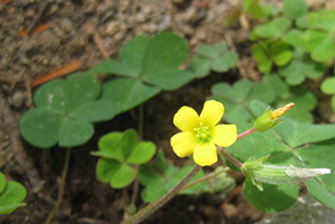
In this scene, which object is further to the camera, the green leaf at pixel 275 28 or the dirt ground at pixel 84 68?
the green leaf at pixel 275 28

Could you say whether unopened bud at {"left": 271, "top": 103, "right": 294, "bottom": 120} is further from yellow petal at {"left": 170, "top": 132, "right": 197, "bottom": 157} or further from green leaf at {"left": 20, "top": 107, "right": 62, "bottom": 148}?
green leaf at {"left": 20, "top": 107, "right": 62, "bottom": 148}

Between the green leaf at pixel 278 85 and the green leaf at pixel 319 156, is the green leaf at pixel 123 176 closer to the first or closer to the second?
the green leaf at pixel 319 156

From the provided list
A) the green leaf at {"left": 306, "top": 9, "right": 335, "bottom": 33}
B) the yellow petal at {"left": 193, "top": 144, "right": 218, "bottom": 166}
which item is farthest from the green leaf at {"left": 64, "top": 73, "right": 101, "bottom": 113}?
the green leaf at {"left": 306, "top": 9, "right": 335, "bottom": 33}

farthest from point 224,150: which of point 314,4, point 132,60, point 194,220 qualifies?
point 314,4

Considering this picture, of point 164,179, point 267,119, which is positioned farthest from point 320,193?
point 164,179

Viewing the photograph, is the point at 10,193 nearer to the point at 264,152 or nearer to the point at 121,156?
the point at 121,156

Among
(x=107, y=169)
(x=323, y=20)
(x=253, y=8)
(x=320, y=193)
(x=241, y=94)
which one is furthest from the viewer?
(x=253, y=8)

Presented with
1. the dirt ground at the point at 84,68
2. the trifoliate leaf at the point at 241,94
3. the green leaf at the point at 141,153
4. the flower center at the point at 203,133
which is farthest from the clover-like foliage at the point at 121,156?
the trifoliate leaf at the point at 241,94
